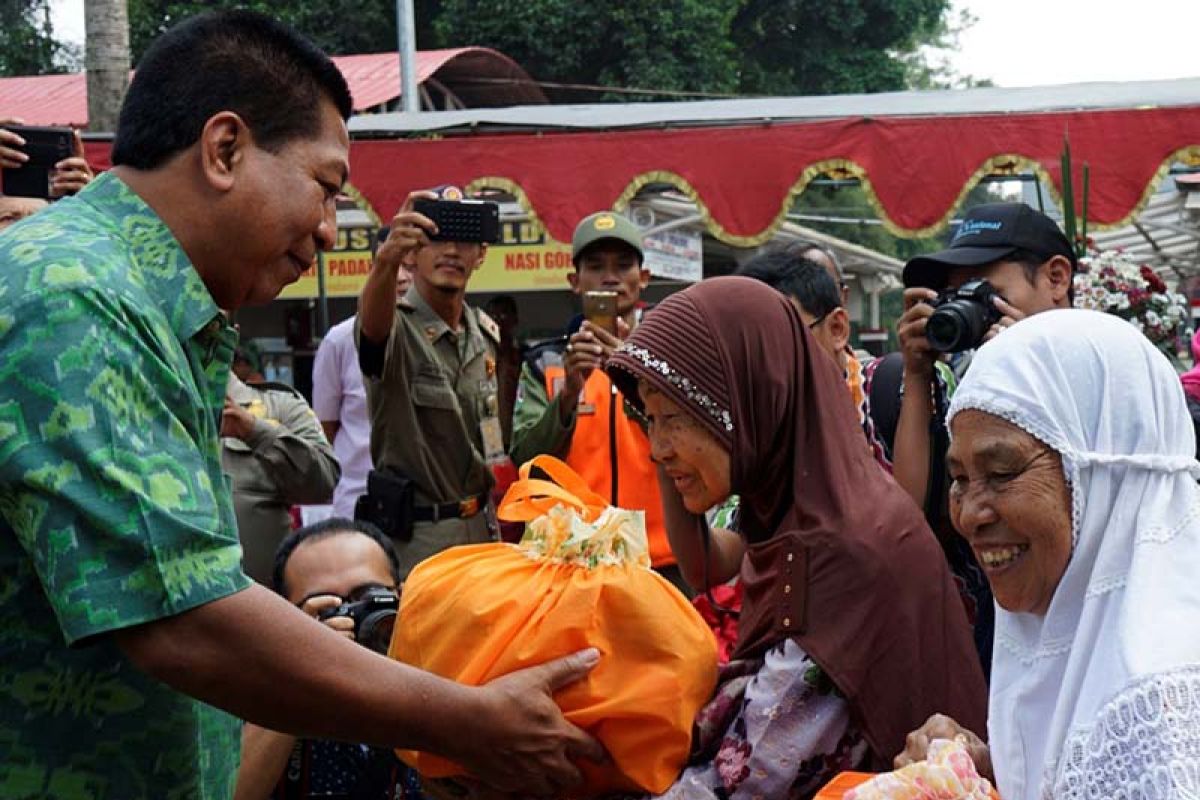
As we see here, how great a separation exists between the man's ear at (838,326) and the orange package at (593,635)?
1766mm

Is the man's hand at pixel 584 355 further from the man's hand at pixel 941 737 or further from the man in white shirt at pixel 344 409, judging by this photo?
the man's hand at pixel 941 737

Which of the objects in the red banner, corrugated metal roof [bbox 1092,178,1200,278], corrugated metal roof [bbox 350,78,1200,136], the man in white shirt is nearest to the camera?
the man in white shirt

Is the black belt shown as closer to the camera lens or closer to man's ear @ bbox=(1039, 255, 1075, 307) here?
the camera lens

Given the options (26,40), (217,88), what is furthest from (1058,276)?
(26,40)

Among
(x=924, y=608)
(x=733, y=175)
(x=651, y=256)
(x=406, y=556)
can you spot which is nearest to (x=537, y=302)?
(x=651, y=256)

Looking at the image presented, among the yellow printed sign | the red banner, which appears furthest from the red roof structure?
the red banner

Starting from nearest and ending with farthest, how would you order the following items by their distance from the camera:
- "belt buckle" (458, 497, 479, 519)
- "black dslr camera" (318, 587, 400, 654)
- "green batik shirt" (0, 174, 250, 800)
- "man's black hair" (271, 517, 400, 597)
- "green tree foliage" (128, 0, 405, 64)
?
"green batik shirt" (0, 174, 250, 800)
"black dslr camera" (318, 587, 400, 654)
"man's black hair" (271, 517, 400, 597)
"belt buckle" (458, 497, 479, 519)
"green tree foliage" (128, 0, 405, 64)

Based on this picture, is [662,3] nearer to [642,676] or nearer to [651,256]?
[651,256]

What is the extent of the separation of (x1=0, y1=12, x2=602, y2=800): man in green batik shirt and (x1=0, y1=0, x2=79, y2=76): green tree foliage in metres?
26.5

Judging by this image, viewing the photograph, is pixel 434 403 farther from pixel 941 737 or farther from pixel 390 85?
pixel 390 85

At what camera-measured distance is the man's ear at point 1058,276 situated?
395 cm

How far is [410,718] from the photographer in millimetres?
2090

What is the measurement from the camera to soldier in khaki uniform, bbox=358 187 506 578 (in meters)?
5.07

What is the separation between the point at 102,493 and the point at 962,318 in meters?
2.46
